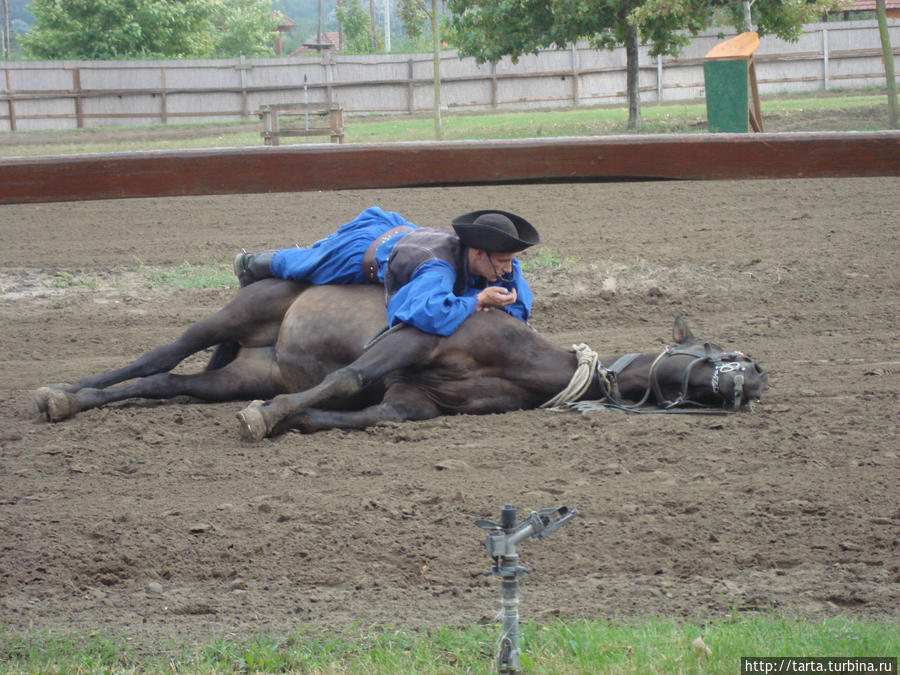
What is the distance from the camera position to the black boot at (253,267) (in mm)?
6016

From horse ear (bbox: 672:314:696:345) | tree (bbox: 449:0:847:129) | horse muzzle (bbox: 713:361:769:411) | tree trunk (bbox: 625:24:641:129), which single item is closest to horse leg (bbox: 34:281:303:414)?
horse ear (bbox: 672:314:696:345)

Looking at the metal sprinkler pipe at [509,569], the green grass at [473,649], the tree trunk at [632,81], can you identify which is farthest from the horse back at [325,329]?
the tree trunk at [632,81]

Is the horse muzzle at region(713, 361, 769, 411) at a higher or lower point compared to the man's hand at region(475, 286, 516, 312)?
lower

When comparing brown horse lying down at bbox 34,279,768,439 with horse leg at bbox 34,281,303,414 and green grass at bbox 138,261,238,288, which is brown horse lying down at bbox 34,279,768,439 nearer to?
horse leg at bbox 34,281,303,414

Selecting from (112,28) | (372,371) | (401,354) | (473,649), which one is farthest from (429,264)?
(112,28)

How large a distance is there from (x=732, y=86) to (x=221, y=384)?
39.3 feet

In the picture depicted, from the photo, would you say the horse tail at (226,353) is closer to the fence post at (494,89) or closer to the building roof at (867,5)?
the fence post at (494,89)

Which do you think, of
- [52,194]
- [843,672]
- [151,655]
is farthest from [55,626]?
[52,194]

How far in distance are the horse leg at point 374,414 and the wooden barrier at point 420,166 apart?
117cm

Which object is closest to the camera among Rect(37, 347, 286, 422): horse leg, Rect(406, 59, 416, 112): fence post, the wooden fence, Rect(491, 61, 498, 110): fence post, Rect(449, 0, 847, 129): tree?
Rect(37, 347, 286, 422): horse leg

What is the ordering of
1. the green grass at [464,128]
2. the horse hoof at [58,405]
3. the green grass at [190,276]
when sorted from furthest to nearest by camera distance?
the green grass at [464,128], the green grass at [190,276], the horse hoof at [58,405]

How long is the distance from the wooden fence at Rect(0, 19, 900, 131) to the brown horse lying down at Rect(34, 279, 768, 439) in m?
27.1

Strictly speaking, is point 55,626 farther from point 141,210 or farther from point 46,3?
point 46,3

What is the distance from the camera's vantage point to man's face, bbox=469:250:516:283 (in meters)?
5.23
